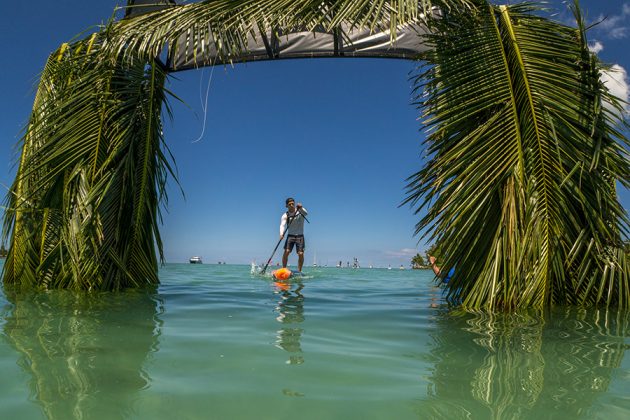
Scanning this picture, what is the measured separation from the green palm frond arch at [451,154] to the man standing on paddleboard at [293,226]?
17.7ft

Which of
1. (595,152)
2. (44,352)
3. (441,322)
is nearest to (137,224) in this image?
(44,352)

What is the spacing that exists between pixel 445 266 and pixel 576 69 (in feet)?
7.77

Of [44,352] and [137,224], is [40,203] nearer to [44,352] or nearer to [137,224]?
[137,224]

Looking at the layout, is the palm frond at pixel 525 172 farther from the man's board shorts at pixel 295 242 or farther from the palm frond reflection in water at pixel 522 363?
the man's board shorts at pixel 295 242

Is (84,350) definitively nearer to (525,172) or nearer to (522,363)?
(522,363)

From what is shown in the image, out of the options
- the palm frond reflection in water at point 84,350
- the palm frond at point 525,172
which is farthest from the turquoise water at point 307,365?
the palm frond at point 525,172

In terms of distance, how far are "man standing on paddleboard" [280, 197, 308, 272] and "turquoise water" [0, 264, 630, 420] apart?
7516mm

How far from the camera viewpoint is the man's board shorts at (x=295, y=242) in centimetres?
1109

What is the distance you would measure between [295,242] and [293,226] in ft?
1.41

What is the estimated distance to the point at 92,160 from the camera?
5.16 metres

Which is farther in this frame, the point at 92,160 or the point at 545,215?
the point at 92,160

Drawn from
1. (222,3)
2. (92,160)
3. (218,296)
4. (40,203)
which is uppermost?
(222,3)

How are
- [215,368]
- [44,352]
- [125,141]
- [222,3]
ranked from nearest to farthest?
[215,368]
[44,352]
[222,3]
[125,141]

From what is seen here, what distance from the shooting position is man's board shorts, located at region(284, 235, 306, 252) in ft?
36.4
